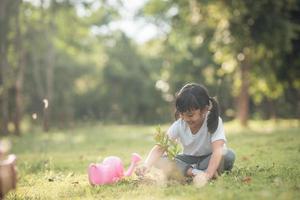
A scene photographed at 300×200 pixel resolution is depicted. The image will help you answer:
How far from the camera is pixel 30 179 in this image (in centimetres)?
889

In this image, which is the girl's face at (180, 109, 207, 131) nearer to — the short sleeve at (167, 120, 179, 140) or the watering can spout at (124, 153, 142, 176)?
the short sleeve at (167, 120, 179, 140)

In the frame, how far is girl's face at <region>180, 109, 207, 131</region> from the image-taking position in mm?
6809

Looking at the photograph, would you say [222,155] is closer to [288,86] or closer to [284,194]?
[284,194]

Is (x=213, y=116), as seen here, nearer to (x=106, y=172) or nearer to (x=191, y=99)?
(x=191, y=99)

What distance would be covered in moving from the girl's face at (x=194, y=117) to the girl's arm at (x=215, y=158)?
38 cm

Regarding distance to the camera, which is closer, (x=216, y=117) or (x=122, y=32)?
(x=216, y=117)

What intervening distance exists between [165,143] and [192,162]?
0.60 meters

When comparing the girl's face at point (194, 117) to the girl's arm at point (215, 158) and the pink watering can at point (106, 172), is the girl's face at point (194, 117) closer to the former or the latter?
the girl's arm at point (215, 158)

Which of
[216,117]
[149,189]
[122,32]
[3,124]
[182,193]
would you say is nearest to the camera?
[182,193]

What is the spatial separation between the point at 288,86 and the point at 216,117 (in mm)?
22403

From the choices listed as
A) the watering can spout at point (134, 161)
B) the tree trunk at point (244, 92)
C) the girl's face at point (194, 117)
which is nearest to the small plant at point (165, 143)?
the girl's face at point (194, 117)

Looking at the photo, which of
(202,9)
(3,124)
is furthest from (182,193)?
(3,124)

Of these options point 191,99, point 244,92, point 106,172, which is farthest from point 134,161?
point 244,92

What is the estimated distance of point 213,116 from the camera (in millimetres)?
7055
